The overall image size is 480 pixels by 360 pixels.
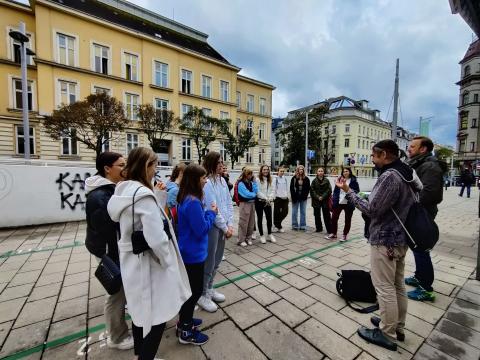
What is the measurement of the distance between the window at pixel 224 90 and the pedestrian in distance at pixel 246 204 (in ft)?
86.3

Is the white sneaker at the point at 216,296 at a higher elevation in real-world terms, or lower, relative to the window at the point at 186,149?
lower

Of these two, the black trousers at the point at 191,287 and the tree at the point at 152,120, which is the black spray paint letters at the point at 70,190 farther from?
the tree at the point at 152,120

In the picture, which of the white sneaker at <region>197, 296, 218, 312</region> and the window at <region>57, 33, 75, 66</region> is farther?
the window at <region>57, 33, 75, 66</region>

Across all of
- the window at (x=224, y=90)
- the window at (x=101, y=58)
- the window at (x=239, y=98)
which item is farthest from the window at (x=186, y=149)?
the window at (x=239, y=98)

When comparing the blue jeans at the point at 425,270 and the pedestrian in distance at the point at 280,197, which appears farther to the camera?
the pedestrian in distance at the point at 280,197

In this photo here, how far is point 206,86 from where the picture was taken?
1094 inches

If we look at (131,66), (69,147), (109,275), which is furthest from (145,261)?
(131,66)

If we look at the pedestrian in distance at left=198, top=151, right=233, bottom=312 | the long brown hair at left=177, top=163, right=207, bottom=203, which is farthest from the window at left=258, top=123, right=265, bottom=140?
the long brown hair at left=177, top=163, right=207, bottom=203

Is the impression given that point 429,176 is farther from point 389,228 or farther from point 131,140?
point 131,140

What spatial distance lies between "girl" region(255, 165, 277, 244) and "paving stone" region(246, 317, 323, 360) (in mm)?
2921

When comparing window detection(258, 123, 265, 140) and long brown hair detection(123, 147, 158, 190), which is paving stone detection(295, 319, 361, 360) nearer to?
long brown hair detection(123, 147, 158, 190)

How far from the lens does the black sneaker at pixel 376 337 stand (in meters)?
2.14

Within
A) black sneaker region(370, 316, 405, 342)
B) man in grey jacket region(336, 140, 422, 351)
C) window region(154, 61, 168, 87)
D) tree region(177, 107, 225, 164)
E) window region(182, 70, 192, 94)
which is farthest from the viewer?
window region(182, 70, 192, 94)

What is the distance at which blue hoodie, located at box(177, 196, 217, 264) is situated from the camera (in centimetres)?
209
